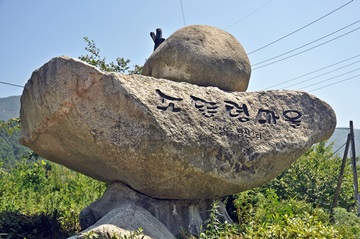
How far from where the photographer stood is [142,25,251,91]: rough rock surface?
5969mm

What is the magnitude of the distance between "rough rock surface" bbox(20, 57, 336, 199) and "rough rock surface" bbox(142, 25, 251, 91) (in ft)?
1.22

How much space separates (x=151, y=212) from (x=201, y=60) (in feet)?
7.32

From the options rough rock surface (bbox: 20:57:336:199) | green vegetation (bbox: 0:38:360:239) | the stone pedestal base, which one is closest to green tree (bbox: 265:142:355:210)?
green vegetation (bbox: 0:38:360:239)

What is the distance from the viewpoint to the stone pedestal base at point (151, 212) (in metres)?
4.92

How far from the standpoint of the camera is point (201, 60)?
19.6ft

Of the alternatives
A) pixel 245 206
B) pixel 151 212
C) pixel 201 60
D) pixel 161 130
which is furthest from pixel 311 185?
pixel 161 130

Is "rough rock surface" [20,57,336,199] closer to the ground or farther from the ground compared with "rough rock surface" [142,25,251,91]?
closer to the ground

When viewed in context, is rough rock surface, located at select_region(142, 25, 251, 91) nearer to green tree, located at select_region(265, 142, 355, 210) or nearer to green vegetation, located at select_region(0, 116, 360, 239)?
green vegetation, located at select_region(0, 116, 360, 239)

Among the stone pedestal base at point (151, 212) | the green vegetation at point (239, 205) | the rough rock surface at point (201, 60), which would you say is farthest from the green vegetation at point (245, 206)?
the rough rock surface at point (201, 60)

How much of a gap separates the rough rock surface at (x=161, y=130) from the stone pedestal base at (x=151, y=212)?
0.19 meters

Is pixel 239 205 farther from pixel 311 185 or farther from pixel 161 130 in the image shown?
pixel 311 185

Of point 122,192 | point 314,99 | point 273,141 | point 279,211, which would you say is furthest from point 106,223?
point 314,99

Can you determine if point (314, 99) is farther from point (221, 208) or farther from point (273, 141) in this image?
point (221, 208)

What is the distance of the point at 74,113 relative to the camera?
4.89 m
